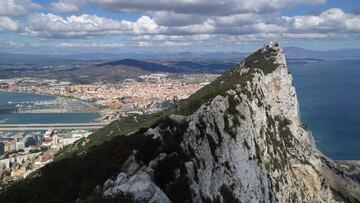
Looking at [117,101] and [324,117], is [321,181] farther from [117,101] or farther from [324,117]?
[117,101]

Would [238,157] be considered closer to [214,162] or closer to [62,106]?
[214,162]

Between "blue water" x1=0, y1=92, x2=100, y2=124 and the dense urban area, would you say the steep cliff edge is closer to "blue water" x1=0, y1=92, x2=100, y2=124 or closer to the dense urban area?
the dense urban area

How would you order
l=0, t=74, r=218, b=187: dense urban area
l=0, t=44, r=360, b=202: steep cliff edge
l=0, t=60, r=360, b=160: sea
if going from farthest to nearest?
l=0, t=60, r=360, b=160: sea < l=0, t=74, r=218, b=187: dense urban area < l=0, t=44, r=360, b=202: steep cliff edge

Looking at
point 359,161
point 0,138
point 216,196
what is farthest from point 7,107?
point 216,196

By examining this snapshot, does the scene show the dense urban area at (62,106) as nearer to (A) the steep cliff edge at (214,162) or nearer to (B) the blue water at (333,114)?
(A) the steep cliff edge at (214,162)

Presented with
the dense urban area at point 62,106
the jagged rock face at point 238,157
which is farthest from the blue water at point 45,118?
the jagged rock face at point 238,157

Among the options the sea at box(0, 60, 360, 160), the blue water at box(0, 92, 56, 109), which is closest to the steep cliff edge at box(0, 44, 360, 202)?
the sea at box(0, 60, 360, 160)
